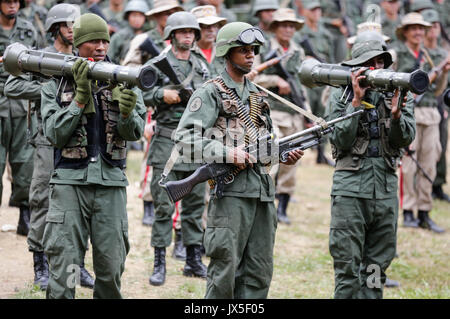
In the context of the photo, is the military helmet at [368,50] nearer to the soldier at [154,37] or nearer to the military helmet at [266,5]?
the soldier at [154,37]

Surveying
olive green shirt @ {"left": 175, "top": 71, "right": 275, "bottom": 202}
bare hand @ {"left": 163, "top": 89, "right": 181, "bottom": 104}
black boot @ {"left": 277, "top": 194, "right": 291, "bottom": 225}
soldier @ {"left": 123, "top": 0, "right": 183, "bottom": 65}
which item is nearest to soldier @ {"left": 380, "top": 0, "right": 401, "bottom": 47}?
black boot @ {"left": 277, "top": 194, "right": 291, "bottom": 225}

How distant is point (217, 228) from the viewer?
548cm

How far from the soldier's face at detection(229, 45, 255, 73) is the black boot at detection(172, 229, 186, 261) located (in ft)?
10.6

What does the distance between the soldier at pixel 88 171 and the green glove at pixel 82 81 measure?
0.02 m

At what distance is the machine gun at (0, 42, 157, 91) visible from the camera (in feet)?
16.8

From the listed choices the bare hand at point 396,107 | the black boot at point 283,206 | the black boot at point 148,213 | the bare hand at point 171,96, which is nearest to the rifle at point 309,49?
the black boot at point 283,206

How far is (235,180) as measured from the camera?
550cm

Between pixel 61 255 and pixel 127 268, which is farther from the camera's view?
pixel 127 268

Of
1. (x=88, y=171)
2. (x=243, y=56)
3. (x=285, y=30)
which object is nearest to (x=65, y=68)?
(x=88, y=171)

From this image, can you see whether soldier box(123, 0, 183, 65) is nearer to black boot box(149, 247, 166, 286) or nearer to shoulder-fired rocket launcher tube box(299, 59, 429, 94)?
black boot box(149, 247, 166, 286)

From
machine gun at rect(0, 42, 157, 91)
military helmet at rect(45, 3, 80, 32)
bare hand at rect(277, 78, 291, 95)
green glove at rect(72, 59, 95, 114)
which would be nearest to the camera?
machine gun at rect(0, 42, 157, 91)
